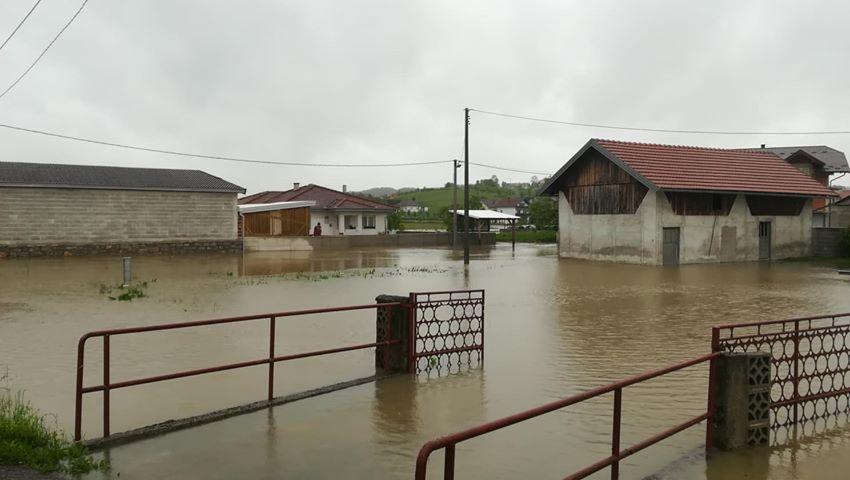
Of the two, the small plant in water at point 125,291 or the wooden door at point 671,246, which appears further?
the wooden door at point 671,246

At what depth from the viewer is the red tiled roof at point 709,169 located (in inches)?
1071

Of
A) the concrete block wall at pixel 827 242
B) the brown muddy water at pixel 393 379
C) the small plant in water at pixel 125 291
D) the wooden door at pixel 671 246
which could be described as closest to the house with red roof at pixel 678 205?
the wooden door at pixel 671 246

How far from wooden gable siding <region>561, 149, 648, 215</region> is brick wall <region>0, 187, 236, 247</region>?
60.9ft

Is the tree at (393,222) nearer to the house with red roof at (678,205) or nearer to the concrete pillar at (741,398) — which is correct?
the house with red roof at (678,205)

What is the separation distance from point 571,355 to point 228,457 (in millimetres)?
5633

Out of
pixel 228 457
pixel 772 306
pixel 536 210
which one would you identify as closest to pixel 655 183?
pixel 772 306

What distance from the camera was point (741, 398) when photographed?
5.52 m

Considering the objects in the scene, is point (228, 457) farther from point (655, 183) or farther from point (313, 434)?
point (655, 183)

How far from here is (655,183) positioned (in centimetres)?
2592

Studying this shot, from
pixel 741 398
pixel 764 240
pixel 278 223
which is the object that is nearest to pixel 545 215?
pixel 278 223

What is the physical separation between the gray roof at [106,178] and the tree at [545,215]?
3451cm

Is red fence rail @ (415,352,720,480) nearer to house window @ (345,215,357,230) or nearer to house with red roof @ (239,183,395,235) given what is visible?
house with red roof @ (239,183,395,235)

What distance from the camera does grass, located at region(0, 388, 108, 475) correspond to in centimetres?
493

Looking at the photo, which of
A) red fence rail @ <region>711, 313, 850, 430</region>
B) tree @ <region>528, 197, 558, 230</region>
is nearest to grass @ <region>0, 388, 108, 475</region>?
red fence rail @ <region>711, 313, 850, 430</region>
